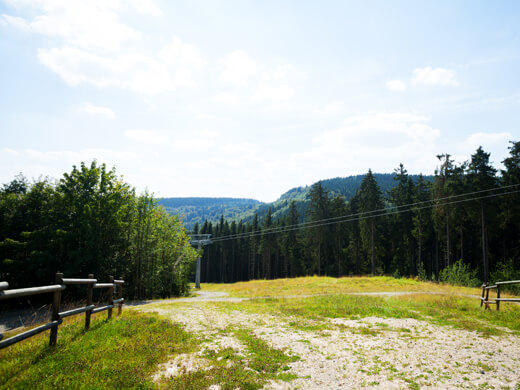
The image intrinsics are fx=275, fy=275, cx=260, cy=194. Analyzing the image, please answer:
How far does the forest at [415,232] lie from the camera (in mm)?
36688

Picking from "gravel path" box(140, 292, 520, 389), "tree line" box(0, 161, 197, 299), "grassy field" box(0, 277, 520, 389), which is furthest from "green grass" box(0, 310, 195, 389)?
"tree line" box(0, 161, 197, 299)

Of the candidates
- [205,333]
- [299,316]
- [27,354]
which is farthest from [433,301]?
[27,354]

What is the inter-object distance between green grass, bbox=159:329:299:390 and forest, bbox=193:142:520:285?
2374 cm

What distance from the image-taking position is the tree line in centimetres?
2116

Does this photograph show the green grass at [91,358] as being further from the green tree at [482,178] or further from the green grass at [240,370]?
the green tree at [482,178]

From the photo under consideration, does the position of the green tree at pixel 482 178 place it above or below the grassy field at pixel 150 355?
above

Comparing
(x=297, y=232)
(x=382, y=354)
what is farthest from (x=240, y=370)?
(x=297, y=232)

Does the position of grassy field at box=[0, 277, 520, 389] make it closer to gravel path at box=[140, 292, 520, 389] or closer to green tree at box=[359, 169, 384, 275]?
gravel path at box=[140, 292, 520, 389]

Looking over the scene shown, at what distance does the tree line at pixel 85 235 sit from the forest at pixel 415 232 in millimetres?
27067

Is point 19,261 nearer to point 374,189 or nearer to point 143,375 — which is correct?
point 143,375

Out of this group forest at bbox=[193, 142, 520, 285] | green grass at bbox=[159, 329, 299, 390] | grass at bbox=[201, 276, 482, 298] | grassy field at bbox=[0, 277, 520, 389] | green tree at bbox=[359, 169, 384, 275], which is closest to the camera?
grassy field at bbox=[0, 277, 520, 389]

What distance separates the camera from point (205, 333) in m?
8.79

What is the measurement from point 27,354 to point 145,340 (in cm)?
246

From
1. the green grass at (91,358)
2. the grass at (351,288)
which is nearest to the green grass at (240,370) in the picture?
the green grass at (91,358)
